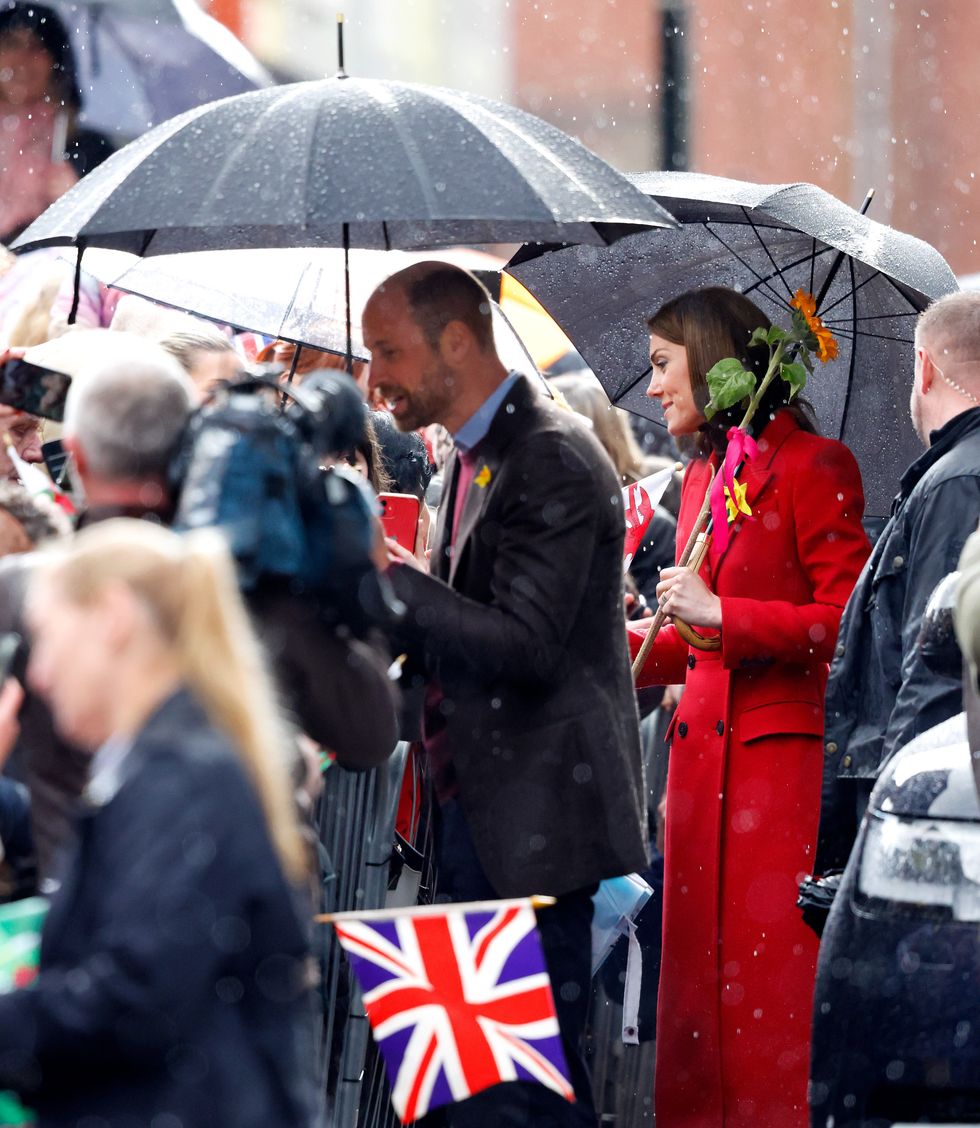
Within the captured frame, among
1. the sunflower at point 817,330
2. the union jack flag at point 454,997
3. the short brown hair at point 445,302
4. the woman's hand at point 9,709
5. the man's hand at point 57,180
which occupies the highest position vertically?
the man's hand at point 57,180

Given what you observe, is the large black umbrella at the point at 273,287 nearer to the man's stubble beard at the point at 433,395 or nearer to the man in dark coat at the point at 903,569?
the man's stubble beard at the point at 433,395

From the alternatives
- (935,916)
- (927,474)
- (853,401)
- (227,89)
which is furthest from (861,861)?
(227,89)

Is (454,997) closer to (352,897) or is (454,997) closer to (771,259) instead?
(352,897)

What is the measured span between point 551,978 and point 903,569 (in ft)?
4.83

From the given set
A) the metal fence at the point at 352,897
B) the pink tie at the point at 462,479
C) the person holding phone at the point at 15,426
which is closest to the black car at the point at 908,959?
the pink tie at the point at 462,479

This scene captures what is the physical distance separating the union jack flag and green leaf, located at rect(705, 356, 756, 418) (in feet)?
7.38

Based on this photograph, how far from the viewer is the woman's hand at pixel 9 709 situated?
145 inches

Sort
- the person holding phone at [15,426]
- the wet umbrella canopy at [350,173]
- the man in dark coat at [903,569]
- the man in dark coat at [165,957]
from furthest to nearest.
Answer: the man in dark coat at [903,569]
the person holding phone at [15,426]
the wet umbrella canopy at [350,173]
the man in dark coat at [165,957]

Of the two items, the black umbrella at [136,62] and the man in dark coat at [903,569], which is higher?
the black umbrella at [136,62]

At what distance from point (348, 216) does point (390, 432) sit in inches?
81.9

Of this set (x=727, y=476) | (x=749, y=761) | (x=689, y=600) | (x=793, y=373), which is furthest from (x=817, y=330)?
(x=749, y=761)

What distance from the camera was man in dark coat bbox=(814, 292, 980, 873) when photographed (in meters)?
5.52

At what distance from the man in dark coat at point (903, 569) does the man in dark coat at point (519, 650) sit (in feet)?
2.82

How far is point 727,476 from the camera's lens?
616 centimetres
